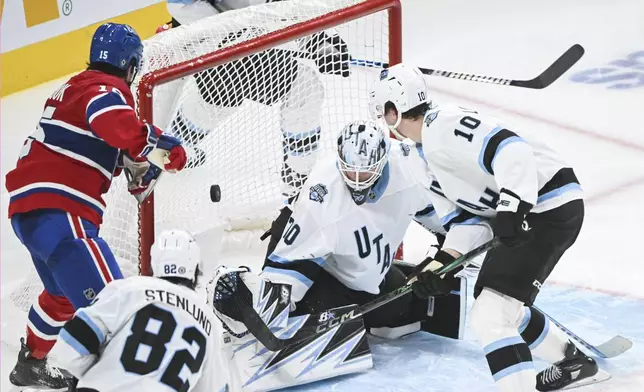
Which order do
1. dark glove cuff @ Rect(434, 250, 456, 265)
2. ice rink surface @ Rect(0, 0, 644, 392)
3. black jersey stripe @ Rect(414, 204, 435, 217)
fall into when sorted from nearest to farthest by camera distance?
dark glove cuff @ Rect(434, 250, 456, 265) → ice rink surface @ Rect(0, 0, 644, 392) → black jersey stripe @ Rect(414, 204, 435, 217)

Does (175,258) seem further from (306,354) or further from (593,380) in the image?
(593,380)

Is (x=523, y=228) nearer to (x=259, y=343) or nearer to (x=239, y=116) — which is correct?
(x=259, y=343)

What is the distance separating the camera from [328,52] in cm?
394

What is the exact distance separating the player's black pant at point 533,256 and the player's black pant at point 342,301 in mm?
521

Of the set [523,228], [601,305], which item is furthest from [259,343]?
[601,305]

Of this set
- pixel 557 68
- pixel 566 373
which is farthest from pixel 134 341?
pixel 557 68

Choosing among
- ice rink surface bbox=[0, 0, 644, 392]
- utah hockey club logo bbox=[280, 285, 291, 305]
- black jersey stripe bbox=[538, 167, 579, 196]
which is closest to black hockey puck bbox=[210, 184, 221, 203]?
utah hockey club logo bbox=[280, 285, 291, 305]

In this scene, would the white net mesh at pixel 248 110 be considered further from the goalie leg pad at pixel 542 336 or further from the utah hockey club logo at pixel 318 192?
the goalie leg pad at pixel 542 336

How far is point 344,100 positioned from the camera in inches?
162

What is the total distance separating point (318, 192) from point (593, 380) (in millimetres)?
897

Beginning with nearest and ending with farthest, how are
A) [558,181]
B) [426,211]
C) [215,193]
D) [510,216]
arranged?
[510,216]
[558,181]
[426,211]
[215,193]

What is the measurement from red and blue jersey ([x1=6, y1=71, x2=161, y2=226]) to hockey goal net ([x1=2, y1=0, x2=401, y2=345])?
437 mm

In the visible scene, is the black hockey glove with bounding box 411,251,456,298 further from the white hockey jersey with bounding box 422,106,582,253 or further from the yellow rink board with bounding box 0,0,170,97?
the yellow rink board with bounding box 0,0,170,97

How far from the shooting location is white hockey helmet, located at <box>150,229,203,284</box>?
2.42 meters
